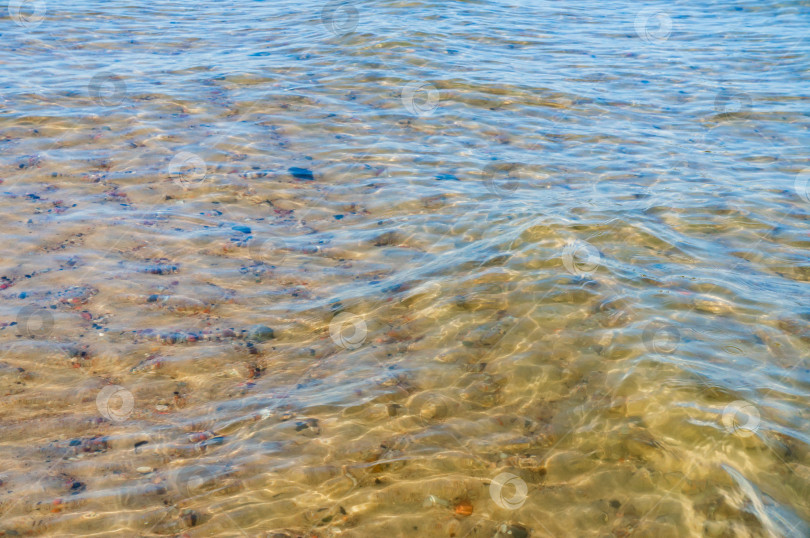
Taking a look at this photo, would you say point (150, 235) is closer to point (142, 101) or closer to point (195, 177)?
point (195, 177)

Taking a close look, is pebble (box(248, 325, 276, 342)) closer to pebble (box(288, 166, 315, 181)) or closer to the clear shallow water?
the clear shallow water

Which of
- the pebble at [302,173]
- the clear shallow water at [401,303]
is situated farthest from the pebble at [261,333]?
the pebble at [302,173]

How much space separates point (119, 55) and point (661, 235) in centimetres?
→ 1017

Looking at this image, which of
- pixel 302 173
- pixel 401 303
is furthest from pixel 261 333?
pixel 302 173

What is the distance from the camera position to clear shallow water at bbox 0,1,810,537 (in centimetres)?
364

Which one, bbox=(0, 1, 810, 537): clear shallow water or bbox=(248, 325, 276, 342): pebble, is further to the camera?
bbox=(248, 325, 276, 342): pebble

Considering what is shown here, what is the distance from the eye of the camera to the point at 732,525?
11.0 ft

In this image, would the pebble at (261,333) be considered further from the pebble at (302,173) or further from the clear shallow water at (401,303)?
the pebble at (302,173)

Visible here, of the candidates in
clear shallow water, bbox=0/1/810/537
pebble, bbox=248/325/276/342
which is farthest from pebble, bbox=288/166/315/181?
pebble, bbox=248/325/276/342

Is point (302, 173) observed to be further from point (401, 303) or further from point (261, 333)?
point (261, 333)

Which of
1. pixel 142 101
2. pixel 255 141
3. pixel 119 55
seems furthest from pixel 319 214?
pixel 119 55

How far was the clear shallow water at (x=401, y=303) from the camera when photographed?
11.9 feet

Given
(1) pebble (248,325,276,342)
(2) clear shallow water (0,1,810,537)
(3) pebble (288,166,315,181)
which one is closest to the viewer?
(2) clear shallow water (0,1,810,537)

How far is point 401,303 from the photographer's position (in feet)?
17.6
